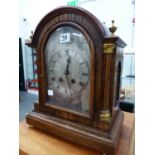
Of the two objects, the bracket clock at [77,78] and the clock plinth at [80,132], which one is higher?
the bracket clock at [77,78]

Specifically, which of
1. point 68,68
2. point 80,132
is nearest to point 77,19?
point 68,68

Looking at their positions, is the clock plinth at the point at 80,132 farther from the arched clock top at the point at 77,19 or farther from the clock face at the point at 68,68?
the arched clock top at the point at 77,19

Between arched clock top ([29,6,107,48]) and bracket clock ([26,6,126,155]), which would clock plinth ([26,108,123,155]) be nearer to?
bracket clock ([26,6,126,155])

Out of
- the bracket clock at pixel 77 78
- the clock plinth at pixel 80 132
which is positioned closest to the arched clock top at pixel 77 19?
the bracket clock at pixel 77 78

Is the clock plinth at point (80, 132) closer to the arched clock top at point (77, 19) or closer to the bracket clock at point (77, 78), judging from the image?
the bracket clock at point (77, 78)

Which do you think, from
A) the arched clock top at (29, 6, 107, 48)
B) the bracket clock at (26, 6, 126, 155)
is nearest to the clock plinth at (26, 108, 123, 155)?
the bracket clock at (26, 6, 126, 155)

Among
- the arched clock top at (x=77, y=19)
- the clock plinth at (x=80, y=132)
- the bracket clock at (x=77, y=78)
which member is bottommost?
the clock plinth at (x=80, y=132)

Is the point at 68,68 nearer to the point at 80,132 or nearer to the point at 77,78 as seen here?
the point at 77,78

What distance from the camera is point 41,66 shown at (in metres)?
0.62

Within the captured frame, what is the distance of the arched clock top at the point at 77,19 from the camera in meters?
0.47

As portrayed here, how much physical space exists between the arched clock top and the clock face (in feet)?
0.11

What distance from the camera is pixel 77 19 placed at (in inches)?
19.7

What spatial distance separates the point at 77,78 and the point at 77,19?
21 centimetres

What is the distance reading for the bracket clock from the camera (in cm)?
48
